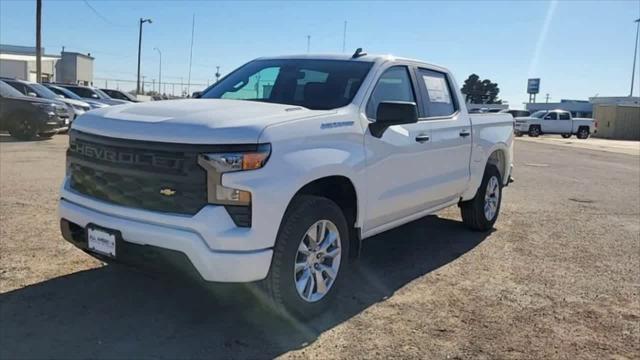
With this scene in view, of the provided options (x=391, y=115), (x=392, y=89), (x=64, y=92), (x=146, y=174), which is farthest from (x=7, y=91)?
(x=391, y=115)

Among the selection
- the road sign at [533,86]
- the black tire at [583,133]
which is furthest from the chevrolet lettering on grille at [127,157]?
the road sign at [533,86]

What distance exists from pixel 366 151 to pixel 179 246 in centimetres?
166

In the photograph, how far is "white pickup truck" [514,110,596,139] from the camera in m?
42.2

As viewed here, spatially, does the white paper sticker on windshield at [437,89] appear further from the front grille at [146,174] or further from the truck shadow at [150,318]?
the front grille at [146,174]

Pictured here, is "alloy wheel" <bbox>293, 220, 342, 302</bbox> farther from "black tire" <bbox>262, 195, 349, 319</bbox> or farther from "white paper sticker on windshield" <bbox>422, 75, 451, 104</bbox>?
"white paper sticker on windshield" <bbox>422, 75, 451, 104</bbox>

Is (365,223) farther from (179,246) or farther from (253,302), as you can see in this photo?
(179,246)

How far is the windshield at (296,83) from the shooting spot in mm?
4746

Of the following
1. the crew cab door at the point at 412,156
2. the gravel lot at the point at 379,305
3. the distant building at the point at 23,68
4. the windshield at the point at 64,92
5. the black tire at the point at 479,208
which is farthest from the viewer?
the distant building at the point at 23,68

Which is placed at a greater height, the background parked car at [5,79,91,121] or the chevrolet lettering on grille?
the background parked car at [5,79,91,121]

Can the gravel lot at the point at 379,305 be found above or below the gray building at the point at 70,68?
below

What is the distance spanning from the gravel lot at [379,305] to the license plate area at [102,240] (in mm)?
379

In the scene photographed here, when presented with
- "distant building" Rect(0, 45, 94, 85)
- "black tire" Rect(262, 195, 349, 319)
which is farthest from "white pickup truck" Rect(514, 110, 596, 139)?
"black tire" Rect(262, 195, 349, 319)

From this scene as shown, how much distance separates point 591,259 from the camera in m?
6.19

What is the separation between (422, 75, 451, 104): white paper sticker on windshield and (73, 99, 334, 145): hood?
1848 millimetres
